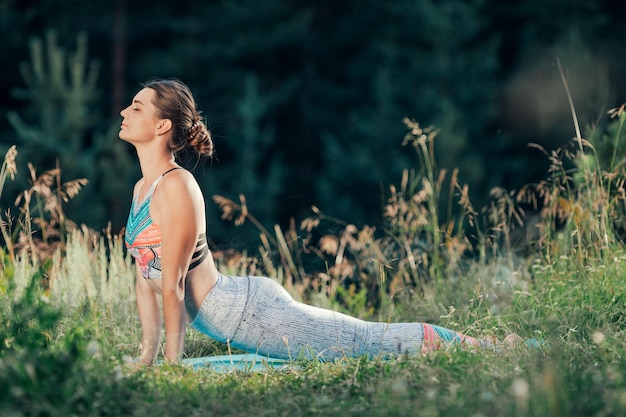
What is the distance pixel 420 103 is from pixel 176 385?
13531 millimetres

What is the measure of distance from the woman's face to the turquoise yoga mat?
100 cm

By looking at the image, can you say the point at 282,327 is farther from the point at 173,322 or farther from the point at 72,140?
the point at 72,140

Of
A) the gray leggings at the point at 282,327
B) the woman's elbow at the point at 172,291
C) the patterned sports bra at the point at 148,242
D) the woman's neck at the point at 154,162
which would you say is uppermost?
the woman's neck at the point at 154,162

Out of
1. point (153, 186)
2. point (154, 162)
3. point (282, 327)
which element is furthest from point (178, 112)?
point (282, 327)

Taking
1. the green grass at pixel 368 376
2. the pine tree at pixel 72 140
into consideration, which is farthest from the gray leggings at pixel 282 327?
the pine tree at pixel 72 140

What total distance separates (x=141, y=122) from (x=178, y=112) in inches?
6.7

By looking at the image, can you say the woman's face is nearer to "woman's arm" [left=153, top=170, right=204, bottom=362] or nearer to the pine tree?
"woman's arm" [left=153, top=170, right=204, bottom=362]

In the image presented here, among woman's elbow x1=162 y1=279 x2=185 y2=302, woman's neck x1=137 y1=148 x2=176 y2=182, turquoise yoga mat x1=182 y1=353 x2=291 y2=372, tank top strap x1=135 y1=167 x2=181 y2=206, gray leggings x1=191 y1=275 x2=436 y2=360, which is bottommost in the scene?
turquoise yoga mat x1=182 y1=353 x2=291 y2=372

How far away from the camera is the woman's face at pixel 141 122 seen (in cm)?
379

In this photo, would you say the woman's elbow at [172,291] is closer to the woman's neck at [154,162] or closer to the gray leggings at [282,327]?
the gray leggings at [282,327]

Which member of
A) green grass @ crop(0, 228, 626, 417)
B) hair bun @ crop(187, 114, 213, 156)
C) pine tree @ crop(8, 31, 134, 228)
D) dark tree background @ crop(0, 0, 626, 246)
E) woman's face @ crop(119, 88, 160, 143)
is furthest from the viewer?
dark tree background @ crop(0, 0, 626, 246)

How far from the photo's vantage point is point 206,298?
3.79 m

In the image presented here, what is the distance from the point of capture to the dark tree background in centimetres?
1523

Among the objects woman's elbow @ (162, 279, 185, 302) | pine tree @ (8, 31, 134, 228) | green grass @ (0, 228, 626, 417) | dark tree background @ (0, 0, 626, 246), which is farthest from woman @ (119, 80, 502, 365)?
dark tree background @ (0, 0, 626, 246)
